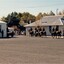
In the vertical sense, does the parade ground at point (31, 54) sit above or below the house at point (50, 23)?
below

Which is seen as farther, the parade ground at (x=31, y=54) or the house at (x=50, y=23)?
the house at (x=50, y=23)

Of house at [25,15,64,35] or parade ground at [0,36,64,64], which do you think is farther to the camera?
house at [25,15,64,35]

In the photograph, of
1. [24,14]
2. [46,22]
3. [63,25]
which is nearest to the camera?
[63,25]

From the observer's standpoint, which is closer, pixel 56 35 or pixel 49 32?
pixel 56 35

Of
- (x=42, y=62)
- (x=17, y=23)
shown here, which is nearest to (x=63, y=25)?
(x=17, y=23)

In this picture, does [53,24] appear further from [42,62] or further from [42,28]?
[42,62]

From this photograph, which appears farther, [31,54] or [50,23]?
[50,23]

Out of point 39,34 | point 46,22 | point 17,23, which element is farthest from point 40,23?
point 17,23

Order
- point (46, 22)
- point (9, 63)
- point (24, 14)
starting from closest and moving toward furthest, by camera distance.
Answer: point (9, 63) → point (46, 22) → point (24, 14)

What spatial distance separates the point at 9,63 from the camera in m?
16.3

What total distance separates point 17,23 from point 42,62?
102435mm

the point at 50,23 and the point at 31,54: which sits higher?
the point at 50,23

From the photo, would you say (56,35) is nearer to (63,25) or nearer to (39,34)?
(39,34)

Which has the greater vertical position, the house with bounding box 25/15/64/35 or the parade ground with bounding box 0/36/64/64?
the house with bounding box 25/15/64/35
